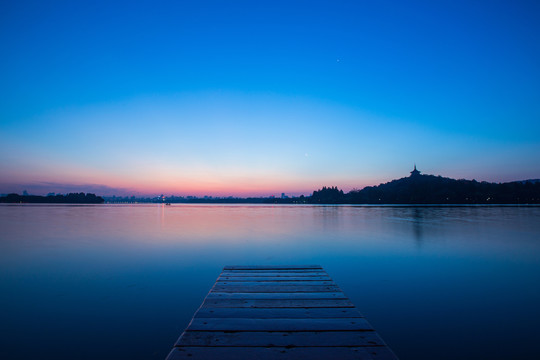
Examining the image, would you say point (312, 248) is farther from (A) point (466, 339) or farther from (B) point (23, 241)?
(B) point (23, 241)

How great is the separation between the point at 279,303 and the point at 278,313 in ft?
1.72

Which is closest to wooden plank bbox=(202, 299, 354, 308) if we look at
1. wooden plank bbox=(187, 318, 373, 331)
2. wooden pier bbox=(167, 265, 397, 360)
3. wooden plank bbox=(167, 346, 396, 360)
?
wooden pier bbox=(167, 265, 397, 360)

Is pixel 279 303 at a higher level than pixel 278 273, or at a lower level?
higher

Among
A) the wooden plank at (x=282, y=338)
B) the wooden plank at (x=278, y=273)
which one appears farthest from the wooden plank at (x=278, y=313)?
the wooden plank at (x=278, y=273)

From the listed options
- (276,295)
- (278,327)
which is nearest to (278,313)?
(278,327)

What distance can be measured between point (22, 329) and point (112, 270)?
5876 millimetres

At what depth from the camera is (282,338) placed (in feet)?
13.3

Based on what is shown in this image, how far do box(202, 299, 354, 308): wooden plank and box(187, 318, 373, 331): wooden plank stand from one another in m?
0.67

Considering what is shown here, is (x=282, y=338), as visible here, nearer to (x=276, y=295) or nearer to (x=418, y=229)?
(x=276, y=295)

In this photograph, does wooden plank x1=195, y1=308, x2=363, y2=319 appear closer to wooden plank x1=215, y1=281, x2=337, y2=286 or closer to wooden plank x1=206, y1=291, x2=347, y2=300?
wooden plank x1=206, y1=291, x2=347, y2=300

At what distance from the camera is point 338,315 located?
4.86 m

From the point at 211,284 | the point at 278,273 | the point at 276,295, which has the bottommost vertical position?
the point at 211,284

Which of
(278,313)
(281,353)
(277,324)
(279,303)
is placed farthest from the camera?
(279,303)

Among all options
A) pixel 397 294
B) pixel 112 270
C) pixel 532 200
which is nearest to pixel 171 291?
pixel 112 270
